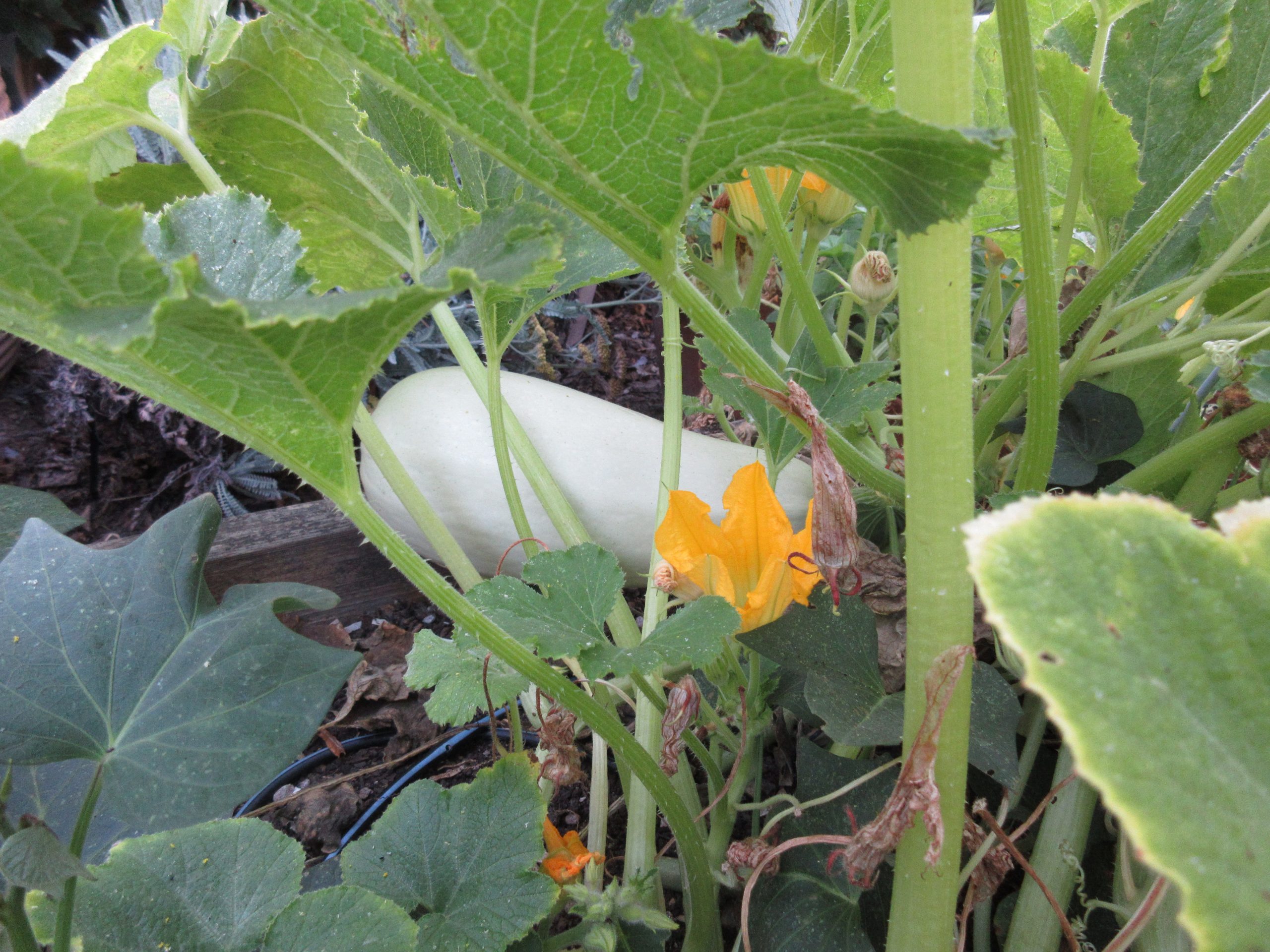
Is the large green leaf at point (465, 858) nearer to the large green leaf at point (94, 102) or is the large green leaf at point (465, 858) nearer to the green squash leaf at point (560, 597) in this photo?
the green squash leaf at point (560, 597)

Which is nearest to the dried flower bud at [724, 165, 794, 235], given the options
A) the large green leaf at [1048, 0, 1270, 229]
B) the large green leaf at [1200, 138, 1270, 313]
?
the large green leaf at [1048, 0, 1270, 229]

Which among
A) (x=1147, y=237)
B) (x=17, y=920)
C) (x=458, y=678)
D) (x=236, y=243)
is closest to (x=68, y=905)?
(x=17, y=920)

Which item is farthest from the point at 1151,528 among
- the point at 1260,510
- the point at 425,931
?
the point at 425,931

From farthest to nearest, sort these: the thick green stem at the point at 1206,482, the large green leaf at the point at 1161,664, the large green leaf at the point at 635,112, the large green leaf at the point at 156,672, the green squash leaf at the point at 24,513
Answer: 1. the green squash leaf at the point at 24,513
2. the thick green stem at the point at 1206,482
3. the large green leaf at the point at 156,672
4. the large green leaf at the point at 635,112
5. the large green leaf at the point at 1161,664

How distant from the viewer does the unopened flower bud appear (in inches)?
33.9

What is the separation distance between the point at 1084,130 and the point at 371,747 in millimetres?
944

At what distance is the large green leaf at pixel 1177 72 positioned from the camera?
0.61 metres

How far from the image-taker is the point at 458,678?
2.01 ft

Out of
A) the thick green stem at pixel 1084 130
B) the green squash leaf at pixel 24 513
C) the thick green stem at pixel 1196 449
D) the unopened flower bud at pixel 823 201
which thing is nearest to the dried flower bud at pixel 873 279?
the unopened flower bud at pixel 823 201

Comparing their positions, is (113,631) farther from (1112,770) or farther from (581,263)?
(1112,770)

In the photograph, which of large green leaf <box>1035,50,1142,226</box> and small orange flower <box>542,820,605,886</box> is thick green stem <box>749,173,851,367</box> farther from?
small orange flower <box>542,820,605,886</box>

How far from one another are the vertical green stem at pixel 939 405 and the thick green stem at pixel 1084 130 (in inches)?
6.0

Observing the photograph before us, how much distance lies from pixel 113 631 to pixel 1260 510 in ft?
2.31

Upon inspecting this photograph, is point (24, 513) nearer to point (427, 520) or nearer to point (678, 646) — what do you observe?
point (427, 520)
